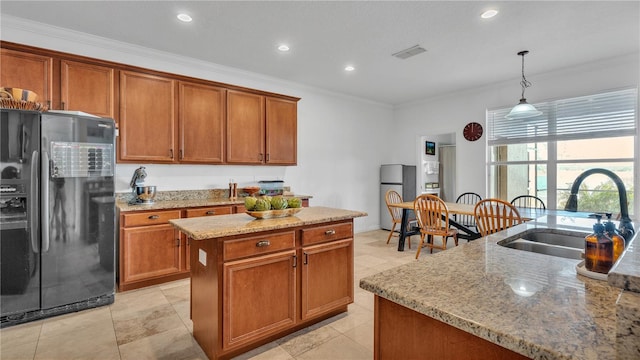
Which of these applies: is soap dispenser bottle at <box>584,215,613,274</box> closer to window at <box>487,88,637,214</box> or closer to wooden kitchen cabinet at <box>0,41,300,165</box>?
wooden kitchen cabinet at <box>0,41,300,165</box>

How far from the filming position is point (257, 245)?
1.96m

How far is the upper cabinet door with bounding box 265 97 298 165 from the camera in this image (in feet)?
14.3

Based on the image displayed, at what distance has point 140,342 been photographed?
7.04 ft

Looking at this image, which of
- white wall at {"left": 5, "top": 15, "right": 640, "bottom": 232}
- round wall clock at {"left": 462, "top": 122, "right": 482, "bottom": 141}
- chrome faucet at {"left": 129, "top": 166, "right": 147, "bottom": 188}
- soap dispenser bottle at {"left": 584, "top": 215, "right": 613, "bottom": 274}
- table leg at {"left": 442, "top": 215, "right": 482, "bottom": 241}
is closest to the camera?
soap dispenser bottle at {"left": 584, "top": 215, "right": 613, "bottom": 274}

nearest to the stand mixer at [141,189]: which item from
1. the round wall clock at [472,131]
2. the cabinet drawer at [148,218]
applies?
the cabinet drawer at [148,218]

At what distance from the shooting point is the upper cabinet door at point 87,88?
2971 mm

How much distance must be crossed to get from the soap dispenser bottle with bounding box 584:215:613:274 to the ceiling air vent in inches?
123

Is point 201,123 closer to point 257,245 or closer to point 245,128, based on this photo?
point 245,128

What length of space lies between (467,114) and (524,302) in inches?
207

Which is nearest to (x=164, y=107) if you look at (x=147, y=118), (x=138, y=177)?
(x=147, y=118)

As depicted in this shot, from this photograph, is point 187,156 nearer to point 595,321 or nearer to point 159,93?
point 159,93

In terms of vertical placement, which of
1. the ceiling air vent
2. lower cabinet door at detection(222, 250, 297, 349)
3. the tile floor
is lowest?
the tile floor

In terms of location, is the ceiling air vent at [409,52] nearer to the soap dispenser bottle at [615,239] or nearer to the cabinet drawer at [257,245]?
the cabinet drawer at [257,245]

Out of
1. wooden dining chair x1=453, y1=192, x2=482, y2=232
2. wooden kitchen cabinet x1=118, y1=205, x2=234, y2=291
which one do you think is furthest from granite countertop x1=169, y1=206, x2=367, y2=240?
wooden dining chair x1=453, y1=192, x2=482, y2=232
